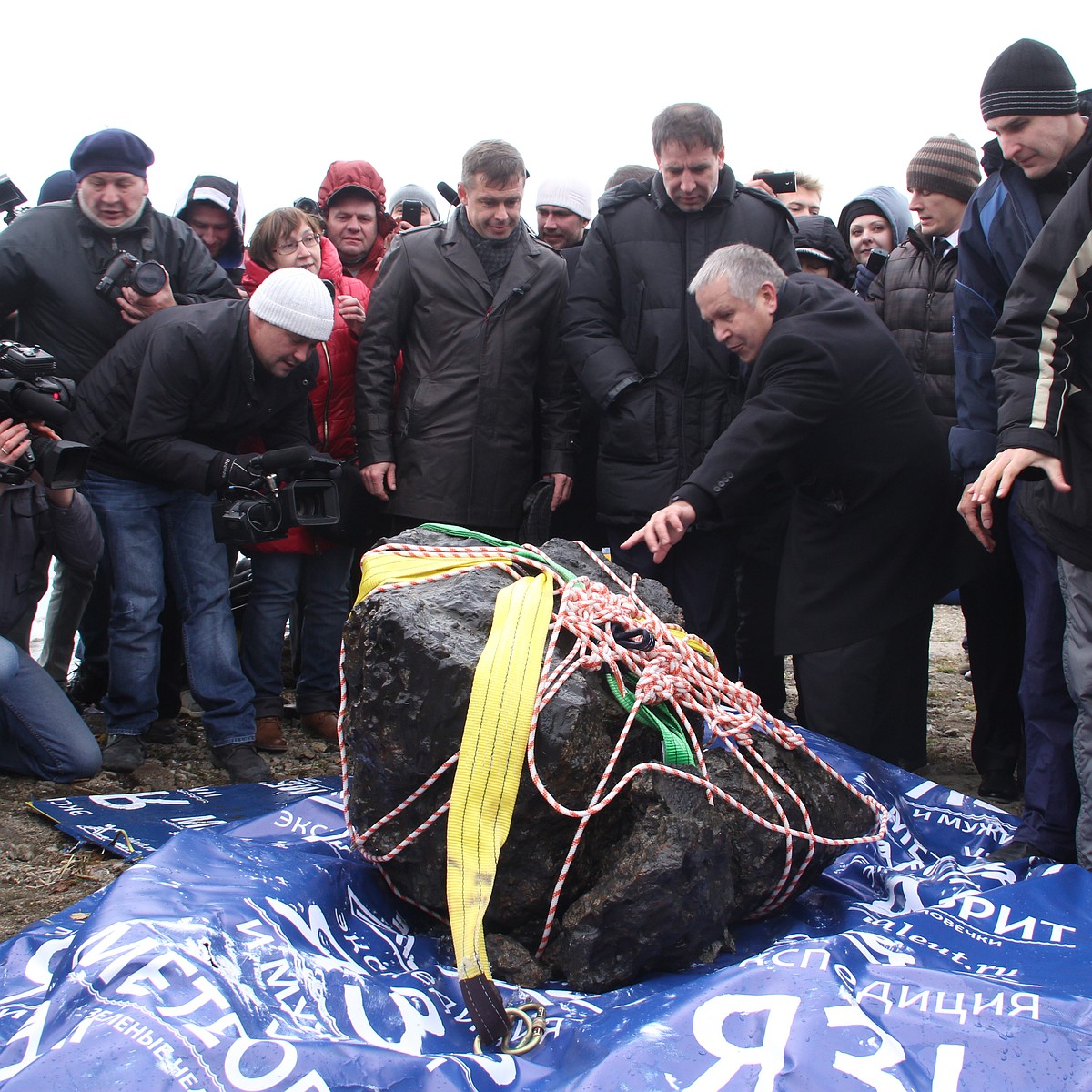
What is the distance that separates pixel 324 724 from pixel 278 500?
92 cm

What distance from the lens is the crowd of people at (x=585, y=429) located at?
3.10 metres

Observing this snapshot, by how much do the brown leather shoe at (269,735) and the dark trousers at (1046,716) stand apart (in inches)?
93.2

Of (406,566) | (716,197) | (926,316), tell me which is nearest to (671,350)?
(716,197)

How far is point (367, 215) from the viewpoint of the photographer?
4.59 m

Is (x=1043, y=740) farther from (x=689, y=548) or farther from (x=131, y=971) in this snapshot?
(x=131, y=971)

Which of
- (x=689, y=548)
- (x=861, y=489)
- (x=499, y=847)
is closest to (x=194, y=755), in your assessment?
(x=689, y=548)

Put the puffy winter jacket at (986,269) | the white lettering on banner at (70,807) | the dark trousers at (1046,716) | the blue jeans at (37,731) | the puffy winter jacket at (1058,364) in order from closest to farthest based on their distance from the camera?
the puffy winter jacket at (1058,364) < the dark trousers at (1046,716) < the puffy winter jacket at (986,269) < the white lettering on banner at (70,807) < the blue jeans at (37,731)

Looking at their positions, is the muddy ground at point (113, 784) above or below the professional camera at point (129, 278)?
below

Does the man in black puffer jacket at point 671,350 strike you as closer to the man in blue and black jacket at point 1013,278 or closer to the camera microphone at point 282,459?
the man in blue and black jacket at point 1013,278

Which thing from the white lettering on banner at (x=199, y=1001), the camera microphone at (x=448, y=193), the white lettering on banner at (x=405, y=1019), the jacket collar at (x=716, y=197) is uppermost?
the camera microphone at (x=448, y=193)

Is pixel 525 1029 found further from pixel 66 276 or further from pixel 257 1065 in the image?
pixel 66 276

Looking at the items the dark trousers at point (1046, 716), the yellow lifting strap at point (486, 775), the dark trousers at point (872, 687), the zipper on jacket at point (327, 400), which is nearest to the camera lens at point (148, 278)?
the zipper on jacket at point (327, 400)

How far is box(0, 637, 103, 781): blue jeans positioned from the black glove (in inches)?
31.5

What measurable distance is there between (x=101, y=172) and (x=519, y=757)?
265 cm
